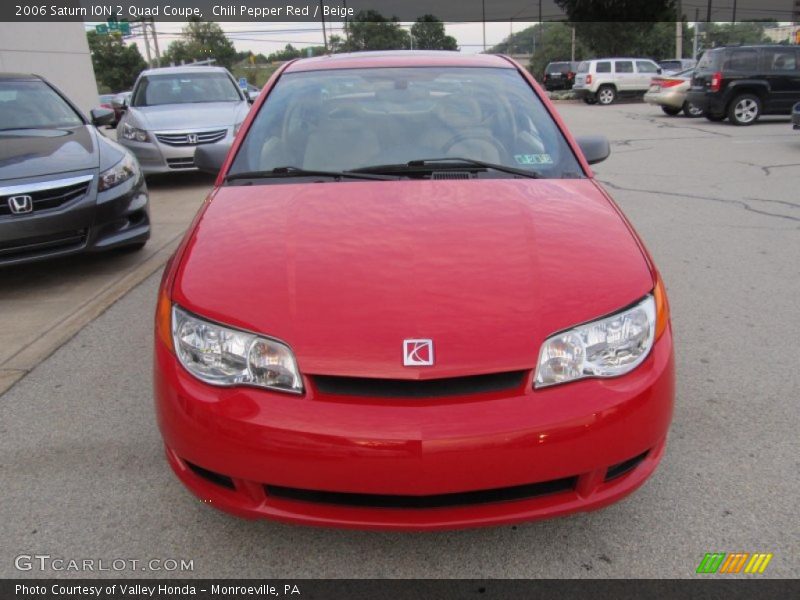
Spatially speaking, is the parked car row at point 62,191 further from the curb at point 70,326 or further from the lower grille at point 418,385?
the lower grille at point 418,385

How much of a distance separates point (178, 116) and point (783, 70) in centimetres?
1357

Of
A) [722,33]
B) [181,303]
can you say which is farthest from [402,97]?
[722,33]

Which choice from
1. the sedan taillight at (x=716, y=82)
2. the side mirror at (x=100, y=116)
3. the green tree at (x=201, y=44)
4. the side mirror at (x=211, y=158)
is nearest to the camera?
the side mirror at (x=211, y=158)

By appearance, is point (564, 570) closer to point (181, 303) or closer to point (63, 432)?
point (181, 303)

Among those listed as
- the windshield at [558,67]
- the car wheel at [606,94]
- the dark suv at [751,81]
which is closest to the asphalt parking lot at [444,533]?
the dark suv at [751,81]

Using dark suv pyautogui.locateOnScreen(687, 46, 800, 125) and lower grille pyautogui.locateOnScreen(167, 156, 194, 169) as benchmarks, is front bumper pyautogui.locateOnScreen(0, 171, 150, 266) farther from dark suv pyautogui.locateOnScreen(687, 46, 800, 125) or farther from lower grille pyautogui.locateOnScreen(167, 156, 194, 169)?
dark suv pyautogui.locateOnScreen(687, 46, 800, 125)

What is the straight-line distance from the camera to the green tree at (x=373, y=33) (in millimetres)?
63688

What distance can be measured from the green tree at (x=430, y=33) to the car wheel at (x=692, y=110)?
55400mm

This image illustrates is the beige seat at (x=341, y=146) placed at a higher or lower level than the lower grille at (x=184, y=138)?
higher

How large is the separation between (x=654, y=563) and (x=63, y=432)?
242 centimetres

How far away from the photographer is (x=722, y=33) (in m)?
72.6

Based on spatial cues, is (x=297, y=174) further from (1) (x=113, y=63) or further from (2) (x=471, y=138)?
(1) (x=113, y=63)

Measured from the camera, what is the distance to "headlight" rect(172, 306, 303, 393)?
1.89 meters

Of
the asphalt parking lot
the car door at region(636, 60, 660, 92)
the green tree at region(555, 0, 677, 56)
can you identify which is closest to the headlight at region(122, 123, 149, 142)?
the asphalt parking lot
